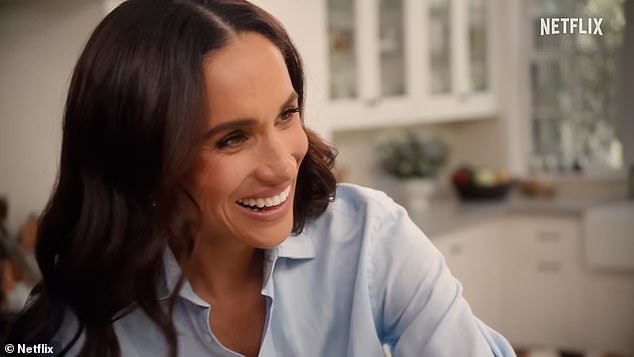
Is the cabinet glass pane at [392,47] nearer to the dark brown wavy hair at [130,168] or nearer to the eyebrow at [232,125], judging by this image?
the dark brown wavy hair at [130,168]

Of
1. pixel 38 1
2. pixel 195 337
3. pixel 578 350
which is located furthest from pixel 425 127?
pixel 195 337

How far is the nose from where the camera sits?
0.50 metres

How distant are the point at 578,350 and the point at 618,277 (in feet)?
0.69

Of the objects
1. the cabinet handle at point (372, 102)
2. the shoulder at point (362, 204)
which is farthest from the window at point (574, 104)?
the shoulder at point (362, 204)

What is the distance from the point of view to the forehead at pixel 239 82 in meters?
0.48

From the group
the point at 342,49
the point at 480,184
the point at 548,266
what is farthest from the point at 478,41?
the point at 548,266

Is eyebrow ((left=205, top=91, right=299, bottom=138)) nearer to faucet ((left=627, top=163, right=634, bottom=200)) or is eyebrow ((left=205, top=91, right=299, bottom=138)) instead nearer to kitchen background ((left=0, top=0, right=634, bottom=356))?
kitchen background ((left=0, top=0, right=634, bottom=356))

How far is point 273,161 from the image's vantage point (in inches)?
19.6

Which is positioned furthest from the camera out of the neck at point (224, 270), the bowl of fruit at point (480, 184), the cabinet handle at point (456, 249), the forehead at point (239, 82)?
the bowl of fruit at point (480, 184)

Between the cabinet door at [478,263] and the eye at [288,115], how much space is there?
1323 mm

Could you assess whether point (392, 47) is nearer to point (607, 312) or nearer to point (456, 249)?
point (456, 249)

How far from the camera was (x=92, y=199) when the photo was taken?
530 mm

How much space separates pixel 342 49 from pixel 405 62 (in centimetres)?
23

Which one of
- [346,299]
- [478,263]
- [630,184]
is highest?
[346,299]
